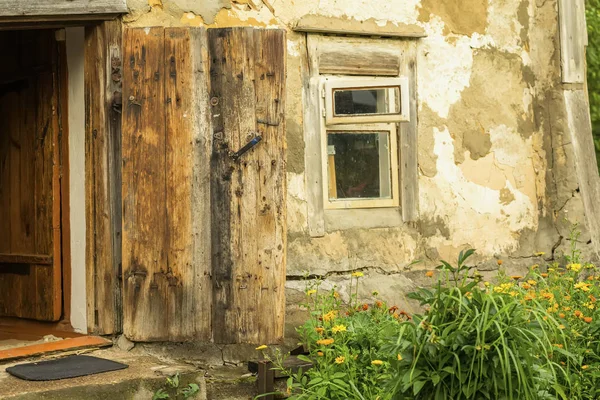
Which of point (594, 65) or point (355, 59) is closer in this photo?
point (355, 59)

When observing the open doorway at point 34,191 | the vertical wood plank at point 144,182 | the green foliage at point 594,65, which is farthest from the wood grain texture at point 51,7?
the green foliage at point 594,65

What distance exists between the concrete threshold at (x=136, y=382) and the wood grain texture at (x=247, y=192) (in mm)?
246

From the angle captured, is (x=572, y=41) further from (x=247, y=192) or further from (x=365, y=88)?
(x=247, y=192)

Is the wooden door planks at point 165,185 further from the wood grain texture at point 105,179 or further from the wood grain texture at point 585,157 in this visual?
the wood grain texture at point 585,157

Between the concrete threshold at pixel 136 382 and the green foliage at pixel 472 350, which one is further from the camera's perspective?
the concrete threshold at pixel 136 382

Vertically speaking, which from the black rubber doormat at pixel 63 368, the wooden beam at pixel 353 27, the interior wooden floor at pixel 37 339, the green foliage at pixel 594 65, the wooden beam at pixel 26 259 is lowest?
the black rubber doormat at pixel 63 368

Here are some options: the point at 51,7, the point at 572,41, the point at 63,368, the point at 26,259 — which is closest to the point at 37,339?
the point at 26,259

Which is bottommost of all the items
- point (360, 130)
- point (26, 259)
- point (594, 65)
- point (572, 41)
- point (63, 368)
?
point (63, 368)

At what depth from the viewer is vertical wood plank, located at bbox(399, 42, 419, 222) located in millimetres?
6828

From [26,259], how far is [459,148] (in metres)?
3.22

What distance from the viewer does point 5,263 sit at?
7176 mm

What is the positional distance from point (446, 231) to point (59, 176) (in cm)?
274

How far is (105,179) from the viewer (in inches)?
225

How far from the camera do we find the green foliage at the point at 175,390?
5.01m
